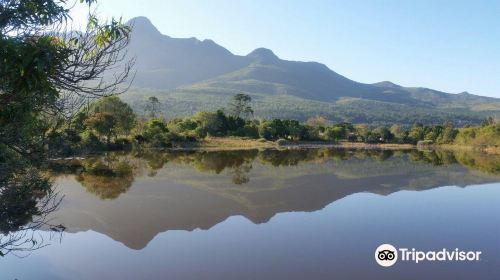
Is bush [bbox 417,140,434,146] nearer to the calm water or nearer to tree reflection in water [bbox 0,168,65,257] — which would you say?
the calm water

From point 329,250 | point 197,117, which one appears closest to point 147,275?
point 329,250

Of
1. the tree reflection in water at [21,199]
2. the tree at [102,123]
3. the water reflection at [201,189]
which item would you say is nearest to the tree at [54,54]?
the tree reflection in water at [21,199]

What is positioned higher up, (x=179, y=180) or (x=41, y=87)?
(x=41, y=87)

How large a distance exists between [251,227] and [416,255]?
633cm

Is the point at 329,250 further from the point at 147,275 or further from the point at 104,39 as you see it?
the point at 104,39

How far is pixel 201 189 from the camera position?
85.8 ft

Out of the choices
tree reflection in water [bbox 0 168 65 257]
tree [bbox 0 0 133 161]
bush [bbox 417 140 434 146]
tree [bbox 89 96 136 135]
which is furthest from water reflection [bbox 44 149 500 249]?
bush [bbox 417 140 434 146]

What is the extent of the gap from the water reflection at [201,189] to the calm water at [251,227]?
89 mm

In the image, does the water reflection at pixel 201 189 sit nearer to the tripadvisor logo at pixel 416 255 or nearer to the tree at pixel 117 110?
the tripadvisor logo at pixel 416 255

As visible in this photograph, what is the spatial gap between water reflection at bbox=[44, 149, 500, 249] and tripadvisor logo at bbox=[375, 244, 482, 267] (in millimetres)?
6055

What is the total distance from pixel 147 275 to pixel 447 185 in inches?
1051

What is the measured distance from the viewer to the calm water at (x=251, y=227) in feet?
38.1

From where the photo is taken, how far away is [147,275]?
1093cm

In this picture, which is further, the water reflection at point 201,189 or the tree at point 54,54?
the water reflection at point 201,189
